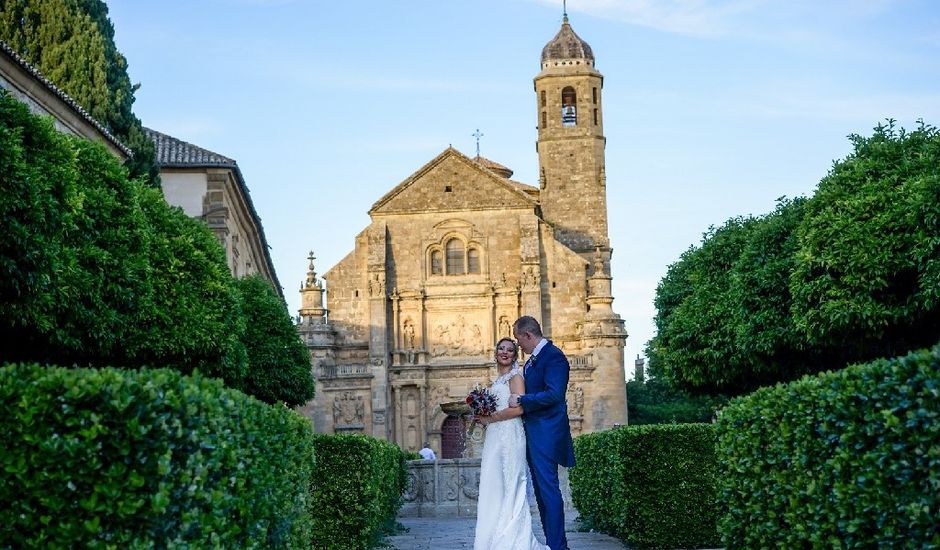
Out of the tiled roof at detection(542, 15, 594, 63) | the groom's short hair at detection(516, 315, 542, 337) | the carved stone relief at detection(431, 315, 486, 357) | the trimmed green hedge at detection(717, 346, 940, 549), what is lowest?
the trimmed green hedge at detection(717, 346, 940, 549)

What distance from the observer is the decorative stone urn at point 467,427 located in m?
44.2

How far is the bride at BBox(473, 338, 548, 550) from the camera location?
9906mm

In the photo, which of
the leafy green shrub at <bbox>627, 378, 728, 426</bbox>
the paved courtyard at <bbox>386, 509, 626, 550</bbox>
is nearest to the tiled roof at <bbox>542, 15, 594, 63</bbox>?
the leafy green shrub at <bbox>627, 378, 728, 426</bbox>

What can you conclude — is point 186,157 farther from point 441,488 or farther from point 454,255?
point 454,255

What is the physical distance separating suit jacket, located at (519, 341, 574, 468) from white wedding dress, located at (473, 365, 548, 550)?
13 centimetres

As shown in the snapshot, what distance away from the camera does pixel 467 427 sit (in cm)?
4541

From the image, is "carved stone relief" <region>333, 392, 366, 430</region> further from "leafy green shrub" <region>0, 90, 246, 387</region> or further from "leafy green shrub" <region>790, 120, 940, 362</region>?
"leafy green shrub" <region>790, 120, 940, 362</region>

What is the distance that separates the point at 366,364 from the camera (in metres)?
45.4

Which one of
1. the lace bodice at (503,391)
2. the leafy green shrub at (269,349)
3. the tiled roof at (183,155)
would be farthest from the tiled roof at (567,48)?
the lace bodice at (503,391)

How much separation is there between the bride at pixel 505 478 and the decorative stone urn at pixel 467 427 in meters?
33.9

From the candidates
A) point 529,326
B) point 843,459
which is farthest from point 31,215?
point 843,459

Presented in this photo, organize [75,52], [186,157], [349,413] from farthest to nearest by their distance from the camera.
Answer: [349,413] < [186,157] < [75,52]

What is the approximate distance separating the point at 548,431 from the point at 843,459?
10.6 ft

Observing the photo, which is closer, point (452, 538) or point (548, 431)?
point (548, 431)
